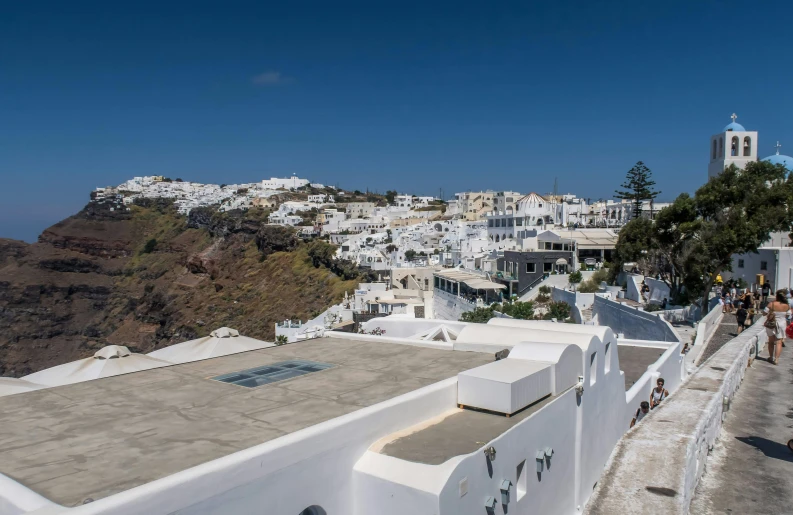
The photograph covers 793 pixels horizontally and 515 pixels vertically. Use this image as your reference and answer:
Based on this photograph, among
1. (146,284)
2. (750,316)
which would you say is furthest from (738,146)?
(146,284)

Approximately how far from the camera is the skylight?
6797 millimetres

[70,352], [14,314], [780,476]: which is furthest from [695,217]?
[14,314]

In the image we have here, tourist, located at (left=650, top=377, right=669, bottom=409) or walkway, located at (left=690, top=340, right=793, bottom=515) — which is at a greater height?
walkway, located at (left=690, top=340, right=793, bottom=515)

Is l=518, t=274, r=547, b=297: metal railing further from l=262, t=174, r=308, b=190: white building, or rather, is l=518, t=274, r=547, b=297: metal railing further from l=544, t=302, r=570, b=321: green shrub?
l=262, t=174, r=308, b=190: white building

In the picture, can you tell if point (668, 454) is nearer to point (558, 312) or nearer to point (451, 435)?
point (451, 435)

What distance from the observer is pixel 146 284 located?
285 feet

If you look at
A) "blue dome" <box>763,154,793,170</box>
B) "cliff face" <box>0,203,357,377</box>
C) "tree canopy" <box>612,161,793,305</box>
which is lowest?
"cliff face" <box>0,203,357,377</box>

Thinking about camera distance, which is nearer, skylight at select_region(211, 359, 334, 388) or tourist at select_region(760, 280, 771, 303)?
skylight at select_region(211, 359, 334, 388)

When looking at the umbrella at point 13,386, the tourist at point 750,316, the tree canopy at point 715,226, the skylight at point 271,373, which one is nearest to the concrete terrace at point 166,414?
the skylight at point 271,373

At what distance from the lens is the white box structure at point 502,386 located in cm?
627

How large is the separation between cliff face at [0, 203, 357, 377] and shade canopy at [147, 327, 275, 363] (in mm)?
37531

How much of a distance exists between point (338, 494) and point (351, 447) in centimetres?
40

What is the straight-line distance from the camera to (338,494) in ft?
16.4

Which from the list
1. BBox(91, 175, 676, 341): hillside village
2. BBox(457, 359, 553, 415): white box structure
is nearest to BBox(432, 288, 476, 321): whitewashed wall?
BBox(91, 175, 676, 341): hillside village
